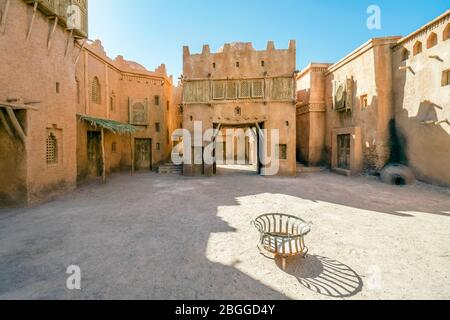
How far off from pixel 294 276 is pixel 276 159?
1249 cm

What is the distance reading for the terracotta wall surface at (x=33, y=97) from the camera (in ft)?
26.1

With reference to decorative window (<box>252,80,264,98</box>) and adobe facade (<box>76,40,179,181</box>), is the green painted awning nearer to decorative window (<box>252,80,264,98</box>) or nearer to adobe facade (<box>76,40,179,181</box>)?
adobe facade (<box>76,40,179,181</box>)

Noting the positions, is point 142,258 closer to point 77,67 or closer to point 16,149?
point 16,149

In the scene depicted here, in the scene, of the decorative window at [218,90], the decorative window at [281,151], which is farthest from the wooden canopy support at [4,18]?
the decorative window at [281,151]

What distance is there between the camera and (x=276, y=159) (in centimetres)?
1587

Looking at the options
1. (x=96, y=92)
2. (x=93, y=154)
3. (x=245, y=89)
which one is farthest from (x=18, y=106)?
(x=245, y=89)

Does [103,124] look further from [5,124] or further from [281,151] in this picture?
[281,151]

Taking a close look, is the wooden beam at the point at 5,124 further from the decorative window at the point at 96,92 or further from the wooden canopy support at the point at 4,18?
the decorative window at the point at 96,92

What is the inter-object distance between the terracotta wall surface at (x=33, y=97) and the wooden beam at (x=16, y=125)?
166 mm

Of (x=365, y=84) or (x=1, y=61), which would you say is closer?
(x=1, y=61)

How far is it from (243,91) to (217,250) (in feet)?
44.1

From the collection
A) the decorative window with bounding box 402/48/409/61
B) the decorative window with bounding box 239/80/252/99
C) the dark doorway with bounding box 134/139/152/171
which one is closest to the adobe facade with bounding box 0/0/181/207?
the dark doorway with bounding box 134/139/152/171
